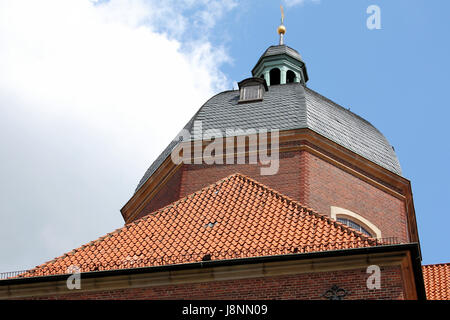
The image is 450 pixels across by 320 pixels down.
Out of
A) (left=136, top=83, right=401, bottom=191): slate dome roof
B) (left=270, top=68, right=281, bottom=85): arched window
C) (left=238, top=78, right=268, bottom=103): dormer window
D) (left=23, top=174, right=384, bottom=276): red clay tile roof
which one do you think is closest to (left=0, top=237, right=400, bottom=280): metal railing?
(left=23, top=174, right=384, bottom=276): red clay tile roof

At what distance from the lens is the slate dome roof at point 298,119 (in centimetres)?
1983

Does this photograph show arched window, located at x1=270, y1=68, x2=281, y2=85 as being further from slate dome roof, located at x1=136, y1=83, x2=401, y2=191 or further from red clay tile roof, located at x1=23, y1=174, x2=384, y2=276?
red clay tile roof, located at x1=23, y1=174, x2=384, y2=276

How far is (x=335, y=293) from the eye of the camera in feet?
39.1

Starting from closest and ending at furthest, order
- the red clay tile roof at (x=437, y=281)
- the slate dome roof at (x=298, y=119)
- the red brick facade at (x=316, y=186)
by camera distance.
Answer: the red clay tile roof at (x=437, y=281), the red brick facade at (x=316, y=186), the slate dome roof at (x=298, y=119)

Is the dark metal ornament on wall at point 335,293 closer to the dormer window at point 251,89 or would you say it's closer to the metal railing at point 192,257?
the metal railing at point 192,257

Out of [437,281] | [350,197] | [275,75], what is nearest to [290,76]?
[275,75]

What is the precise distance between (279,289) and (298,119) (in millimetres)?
8065

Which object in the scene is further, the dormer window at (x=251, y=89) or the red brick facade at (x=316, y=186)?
the dormer window at (x=251, y=89)

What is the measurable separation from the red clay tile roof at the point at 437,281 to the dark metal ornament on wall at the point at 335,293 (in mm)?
5507

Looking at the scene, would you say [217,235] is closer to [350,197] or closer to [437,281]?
[350,197]

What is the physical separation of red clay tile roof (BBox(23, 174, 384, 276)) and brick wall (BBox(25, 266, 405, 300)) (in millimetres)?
462

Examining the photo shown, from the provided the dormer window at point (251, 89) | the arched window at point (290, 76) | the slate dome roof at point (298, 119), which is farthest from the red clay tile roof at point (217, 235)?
the arched window at point (290, 76)

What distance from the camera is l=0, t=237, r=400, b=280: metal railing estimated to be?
12469 millimetres
